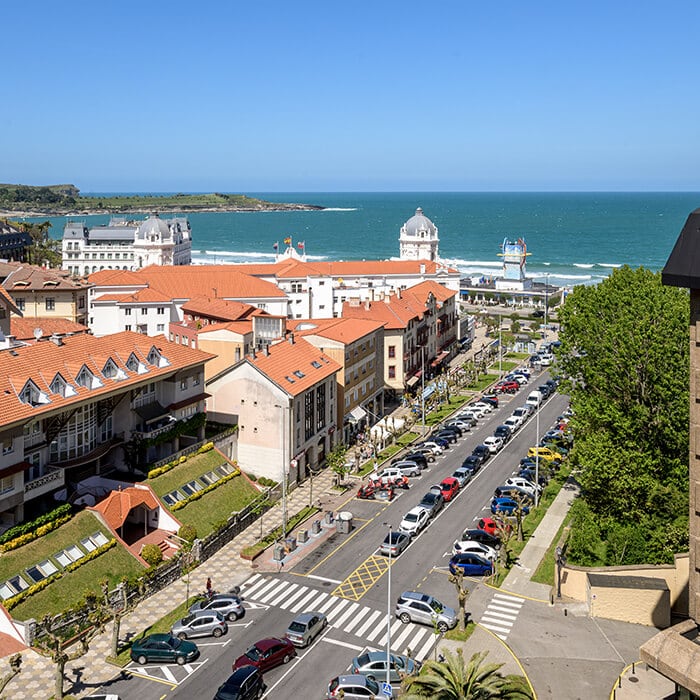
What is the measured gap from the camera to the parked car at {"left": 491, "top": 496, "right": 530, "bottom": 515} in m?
61.3

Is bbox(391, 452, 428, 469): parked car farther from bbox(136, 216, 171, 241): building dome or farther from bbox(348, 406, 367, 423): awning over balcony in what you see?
bbox(136, 216, 171, 241): building dome

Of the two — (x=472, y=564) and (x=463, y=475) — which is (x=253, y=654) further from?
(x=463, y=475)

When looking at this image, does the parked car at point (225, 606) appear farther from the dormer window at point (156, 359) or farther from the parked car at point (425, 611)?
the dormer window at point (156, 359)

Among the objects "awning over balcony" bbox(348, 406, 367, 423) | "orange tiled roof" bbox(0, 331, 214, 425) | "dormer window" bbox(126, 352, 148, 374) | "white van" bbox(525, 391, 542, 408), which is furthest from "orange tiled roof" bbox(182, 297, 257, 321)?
"white van" bbox(525, 391, 542, 408)

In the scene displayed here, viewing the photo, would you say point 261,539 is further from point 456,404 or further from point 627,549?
point 456,404

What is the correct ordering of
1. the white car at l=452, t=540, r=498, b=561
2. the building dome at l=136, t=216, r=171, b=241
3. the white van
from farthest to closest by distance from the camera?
the building dome at l=136, t=216, r=171, b=241 → the white van → the white car at l=452, t=540, r=498, b=561

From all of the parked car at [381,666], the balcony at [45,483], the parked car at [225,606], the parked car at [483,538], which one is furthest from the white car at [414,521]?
the balcony at [45,483]

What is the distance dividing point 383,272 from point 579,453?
89124 mm

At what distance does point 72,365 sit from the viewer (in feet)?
179

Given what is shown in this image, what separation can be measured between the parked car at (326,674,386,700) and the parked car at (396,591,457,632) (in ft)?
24.2

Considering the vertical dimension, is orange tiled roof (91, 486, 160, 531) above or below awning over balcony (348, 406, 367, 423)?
above

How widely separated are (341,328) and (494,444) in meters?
19.0

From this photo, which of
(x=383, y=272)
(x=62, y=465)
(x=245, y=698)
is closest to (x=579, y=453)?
(x=245, y=698)

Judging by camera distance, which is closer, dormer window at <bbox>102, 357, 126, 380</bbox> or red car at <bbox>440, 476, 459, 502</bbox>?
dormer window at <bbox>102, 357, 126, 380</bbox>
